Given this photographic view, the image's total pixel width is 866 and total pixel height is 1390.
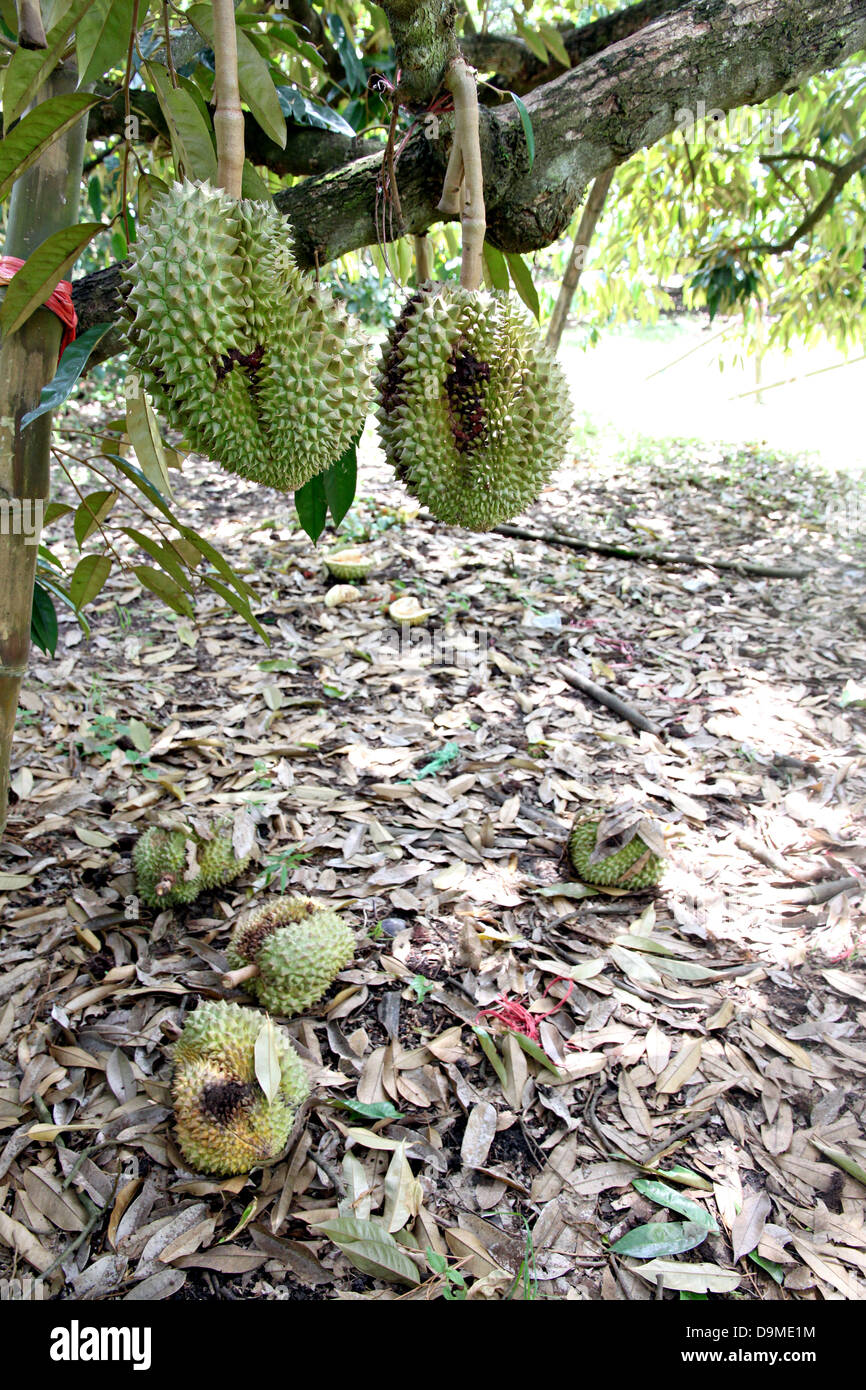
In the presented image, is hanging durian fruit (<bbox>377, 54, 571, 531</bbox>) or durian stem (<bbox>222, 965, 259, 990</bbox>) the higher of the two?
hanging durian fruit (<bbox>377, 54, 571, 531</bbox>)

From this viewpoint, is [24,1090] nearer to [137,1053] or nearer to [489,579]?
[137,1053]

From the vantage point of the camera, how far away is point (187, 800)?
7.90 feet

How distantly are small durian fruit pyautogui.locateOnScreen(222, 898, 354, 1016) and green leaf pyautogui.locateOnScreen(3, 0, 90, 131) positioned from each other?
56.9 inches

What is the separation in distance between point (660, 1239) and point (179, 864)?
4.11 feet

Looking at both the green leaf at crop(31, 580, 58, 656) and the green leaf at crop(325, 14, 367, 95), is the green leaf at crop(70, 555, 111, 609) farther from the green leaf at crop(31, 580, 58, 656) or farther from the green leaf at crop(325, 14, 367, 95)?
the green leaf at crop(325, 14, 367, 95)

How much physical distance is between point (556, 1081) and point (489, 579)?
8.27 ft

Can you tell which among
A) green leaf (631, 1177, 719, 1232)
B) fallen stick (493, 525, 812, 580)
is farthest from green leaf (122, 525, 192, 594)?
fallen stick (493, 525, 812, 580)

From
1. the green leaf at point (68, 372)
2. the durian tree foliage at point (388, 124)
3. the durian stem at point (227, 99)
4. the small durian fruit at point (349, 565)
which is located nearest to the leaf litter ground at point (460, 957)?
the small durian fruit at point (349, 565)

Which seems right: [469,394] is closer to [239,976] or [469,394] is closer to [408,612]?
[239,976]

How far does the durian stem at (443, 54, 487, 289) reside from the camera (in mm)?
936

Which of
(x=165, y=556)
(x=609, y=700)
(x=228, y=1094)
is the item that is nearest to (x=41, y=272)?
(x=165, y=556)

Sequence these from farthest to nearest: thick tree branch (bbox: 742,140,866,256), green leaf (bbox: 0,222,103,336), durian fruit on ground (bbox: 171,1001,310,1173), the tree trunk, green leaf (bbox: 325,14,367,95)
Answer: thick tree branch (bbox: 742,140,866,256) < the tree trunk < green leaf (bbox: 325,14,367,95) < durian fruit on ground (bbox: 171,1001,310,1173) < green leaf (bbox: 0,222,103,336)

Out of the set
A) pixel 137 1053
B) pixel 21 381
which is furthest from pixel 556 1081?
pixel 21 381

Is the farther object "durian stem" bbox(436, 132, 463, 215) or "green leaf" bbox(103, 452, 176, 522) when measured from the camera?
"green leaf" bbox(103, 452, 176, 522)
